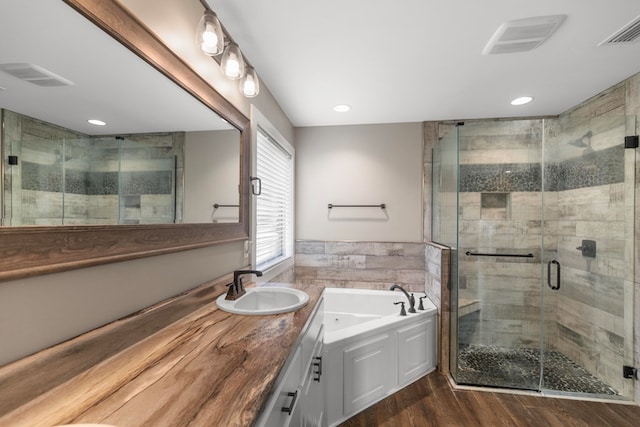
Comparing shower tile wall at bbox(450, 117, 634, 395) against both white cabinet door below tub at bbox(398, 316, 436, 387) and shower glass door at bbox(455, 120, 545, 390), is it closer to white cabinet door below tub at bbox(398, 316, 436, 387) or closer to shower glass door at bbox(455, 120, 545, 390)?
shower glass door at bbox(455, 120, 545, 390)

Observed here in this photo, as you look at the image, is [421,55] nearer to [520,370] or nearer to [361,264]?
[361,264]

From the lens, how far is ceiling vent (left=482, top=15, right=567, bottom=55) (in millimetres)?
1473

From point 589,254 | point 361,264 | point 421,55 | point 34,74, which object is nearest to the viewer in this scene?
point 34,74

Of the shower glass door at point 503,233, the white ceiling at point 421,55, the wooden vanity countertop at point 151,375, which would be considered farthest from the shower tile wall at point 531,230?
the wooden vanity countertop at point 151,375

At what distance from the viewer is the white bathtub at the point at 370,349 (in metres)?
1.88

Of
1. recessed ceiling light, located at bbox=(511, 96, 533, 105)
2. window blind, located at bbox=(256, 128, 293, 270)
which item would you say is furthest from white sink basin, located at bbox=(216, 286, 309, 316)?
recessed ceiling light, located at bbox=(511, 96, 533, 105)

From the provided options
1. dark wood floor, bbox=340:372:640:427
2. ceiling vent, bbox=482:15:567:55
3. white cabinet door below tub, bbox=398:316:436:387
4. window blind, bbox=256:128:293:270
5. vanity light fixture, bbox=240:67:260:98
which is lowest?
dark wood floor, bbox=340:372:640:427

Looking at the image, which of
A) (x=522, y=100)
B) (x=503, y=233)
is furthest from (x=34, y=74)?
(x=503, y=233)

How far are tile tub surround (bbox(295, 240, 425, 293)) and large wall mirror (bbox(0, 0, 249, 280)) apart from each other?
6.25ft

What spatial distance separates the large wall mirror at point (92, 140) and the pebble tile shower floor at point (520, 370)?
8.12ft

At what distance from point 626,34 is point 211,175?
2.42 metres

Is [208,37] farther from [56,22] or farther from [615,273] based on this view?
[615,273]

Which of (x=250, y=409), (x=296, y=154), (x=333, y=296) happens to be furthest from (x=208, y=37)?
(x=333, y=296)

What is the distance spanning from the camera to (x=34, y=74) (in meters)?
0.70
